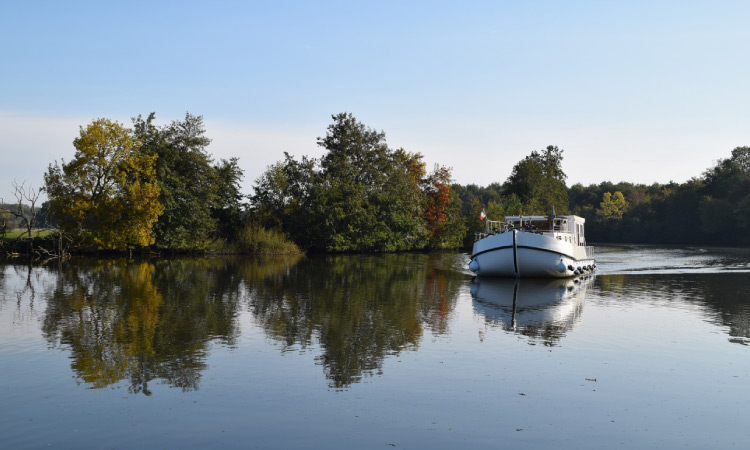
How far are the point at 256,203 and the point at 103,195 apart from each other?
2054 cm

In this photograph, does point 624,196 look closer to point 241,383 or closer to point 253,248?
point 253,248

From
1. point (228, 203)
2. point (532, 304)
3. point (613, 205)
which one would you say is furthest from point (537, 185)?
point (532, 304)

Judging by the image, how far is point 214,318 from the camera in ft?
62.3

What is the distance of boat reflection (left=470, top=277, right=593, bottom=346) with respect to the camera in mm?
18216

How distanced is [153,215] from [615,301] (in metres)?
37.4

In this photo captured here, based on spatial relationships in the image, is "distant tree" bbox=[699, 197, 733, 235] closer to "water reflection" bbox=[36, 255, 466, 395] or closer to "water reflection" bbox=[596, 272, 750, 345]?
"water reflection" bbox=[596, 272, 750, 345]

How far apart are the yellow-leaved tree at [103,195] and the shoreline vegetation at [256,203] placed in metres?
0.08


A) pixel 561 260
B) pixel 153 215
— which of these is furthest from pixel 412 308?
pixel 153 215

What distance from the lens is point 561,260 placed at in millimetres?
34562

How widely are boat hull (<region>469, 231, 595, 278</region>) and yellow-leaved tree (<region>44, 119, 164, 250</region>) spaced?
90.5ft

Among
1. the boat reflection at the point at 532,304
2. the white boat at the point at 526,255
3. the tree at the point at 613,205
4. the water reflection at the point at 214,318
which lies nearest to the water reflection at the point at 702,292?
the boat reflection at the point at 532,304

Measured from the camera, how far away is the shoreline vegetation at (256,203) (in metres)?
49.5

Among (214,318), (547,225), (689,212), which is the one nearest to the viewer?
(214,318)

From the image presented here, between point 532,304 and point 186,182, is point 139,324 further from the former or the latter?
point 186,182
